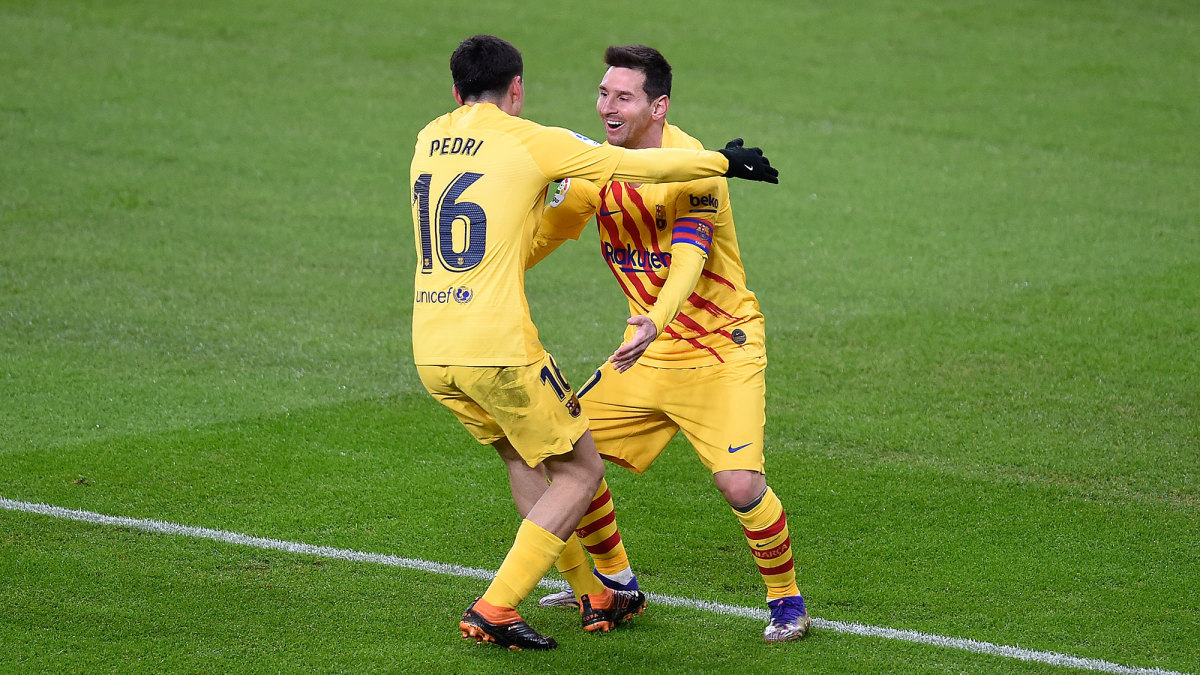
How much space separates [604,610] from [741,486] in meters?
0.86

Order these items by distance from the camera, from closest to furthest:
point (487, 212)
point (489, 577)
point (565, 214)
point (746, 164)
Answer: point (487, 212) < point (746, 164) < point (565, 214) < point (489, 577)

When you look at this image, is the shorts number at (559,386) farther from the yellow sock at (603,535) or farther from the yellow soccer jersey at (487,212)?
the yellow sock at (603,535)

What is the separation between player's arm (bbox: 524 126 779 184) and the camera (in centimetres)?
521

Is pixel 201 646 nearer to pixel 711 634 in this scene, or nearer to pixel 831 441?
pixel 711 634

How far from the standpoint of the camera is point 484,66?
207 inches

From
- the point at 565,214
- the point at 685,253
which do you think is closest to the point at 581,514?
the point at 685,253

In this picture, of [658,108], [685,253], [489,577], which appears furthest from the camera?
[489,577]

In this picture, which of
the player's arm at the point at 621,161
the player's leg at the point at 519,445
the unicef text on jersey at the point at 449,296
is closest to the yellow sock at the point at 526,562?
the player's leg at the point at 519,445

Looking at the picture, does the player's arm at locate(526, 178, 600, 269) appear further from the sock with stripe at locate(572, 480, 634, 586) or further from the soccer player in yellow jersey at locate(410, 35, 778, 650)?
the sock with stripe at locate(572, 480, 634, 586)

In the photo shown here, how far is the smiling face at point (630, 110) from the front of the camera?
19.1 ft

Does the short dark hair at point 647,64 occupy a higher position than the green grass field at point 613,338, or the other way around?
the short dark hair at point 647,64

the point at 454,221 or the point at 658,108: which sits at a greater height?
the point at 658,108

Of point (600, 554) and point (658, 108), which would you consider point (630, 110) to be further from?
point (600, 554)

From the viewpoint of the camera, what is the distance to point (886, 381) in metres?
9.80
